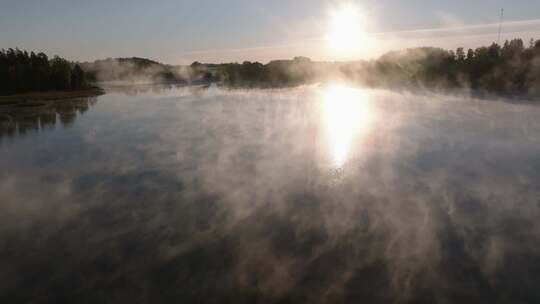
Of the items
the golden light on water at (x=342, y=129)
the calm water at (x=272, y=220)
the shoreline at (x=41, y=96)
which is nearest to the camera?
the calm water at (x=272, y=220)

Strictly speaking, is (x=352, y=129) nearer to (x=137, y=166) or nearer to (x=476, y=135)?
(x=476, y=135)

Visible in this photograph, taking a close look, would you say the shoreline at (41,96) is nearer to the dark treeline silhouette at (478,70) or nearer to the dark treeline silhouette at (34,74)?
the dark treeline silhouette at (34,74)

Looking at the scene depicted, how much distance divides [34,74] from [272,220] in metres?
104

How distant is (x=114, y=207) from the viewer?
63.4 feet

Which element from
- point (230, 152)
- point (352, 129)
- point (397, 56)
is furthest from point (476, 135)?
point (397, 56)

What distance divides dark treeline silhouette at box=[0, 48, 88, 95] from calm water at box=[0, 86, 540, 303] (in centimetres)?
6908

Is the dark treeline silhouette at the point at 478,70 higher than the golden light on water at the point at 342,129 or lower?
higher

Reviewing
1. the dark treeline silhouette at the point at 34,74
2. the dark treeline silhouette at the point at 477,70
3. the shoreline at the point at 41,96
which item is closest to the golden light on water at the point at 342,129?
the dark treeline silhouette at the point at 477,70

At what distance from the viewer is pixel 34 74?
98250 millimetres

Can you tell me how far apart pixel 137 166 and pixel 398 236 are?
18890 mm

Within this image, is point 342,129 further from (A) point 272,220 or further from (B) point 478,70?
(B) point 478,70

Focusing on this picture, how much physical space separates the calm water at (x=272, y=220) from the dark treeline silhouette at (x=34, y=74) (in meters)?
69.1

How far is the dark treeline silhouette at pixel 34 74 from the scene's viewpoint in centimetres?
9181

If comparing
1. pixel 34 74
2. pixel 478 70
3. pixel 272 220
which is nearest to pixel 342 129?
pixel 272 220
